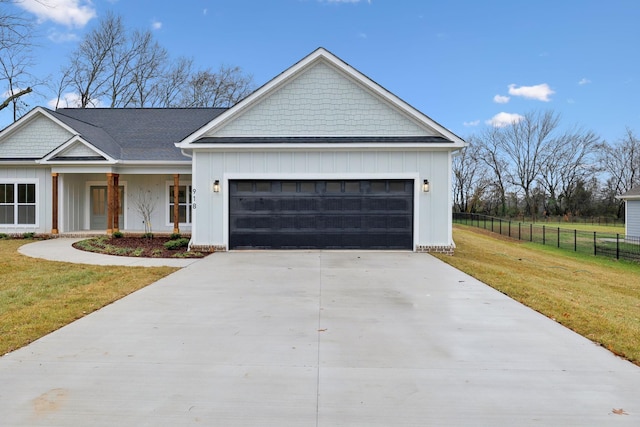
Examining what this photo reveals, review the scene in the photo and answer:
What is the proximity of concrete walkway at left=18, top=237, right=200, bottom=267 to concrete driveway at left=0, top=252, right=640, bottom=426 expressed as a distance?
375 centimetres

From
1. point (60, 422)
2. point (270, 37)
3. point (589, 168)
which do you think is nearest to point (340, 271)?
point (60, 422)

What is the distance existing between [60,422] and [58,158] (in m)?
15.4

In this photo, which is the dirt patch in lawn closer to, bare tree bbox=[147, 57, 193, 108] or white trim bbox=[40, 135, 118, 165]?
white trim bbox=[40, 135, 118, 165]

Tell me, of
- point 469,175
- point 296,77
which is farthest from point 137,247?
point 469,175

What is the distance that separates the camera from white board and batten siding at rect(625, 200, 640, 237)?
907 inches

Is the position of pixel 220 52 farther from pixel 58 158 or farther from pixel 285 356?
pixel 285 356

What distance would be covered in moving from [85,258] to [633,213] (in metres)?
28.6

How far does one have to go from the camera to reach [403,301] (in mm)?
6164

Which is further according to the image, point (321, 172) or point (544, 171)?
point (544, 171)

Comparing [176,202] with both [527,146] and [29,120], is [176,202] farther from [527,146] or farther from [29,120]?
[527,146]

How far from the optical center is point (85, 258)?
412 inches

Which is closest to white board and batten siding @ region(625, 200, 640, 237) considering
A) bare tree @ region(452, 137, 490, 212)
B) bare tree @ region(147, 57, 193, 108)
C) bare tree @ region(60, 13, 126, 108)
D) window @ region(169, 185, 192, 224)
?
window @ region(169, 185, 192, 224)

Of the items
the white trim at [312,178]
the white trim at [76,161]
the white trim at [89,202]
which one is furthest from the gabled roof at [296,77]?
the white trim at [89,202]

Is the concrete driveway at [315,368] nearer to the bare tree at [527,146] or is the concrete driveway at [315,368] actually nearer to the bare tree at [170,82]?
the bare tree at [170,82]
